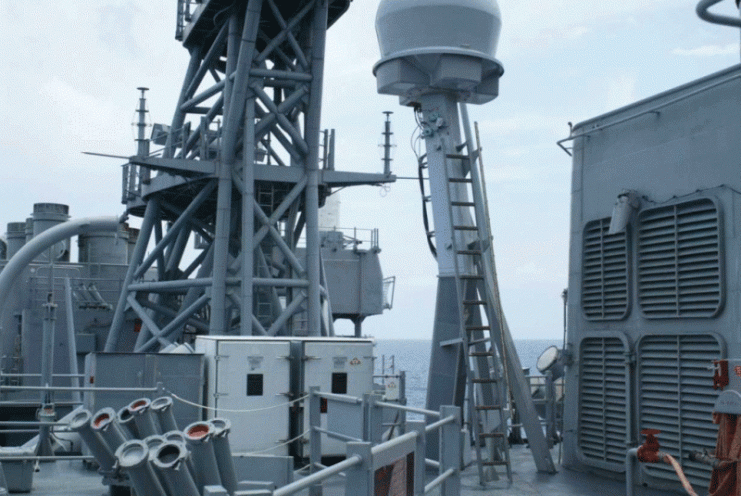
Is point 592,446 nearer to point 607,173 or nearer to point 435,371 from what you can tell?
point 435,371

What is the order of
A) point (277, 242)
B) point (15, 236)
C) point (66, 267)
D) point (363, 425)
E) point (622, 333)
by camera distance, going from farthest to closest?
1. point (15, 236)
2. point (66, 267)
3. point (277, 242)
4. point (622, 333)
5. point (363, 425)

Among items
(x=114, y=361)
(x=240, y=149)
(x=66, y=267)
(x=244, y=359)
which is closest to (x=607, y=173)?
(x=244, y=359)

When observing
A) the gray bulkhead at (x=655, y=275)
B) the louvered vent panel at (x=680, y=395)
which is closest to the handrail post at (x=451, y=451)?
the louvered vent panel at (x=680, y=395)

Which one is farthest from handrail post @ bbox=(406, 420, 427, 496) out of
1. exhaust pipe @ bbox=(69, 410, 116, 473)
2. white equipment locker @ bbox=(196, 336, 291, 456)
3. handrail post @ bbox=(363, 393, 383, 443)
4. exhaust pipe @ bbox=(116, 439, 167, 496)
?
white equipment locker @ bbox=(196, 336, 291, 456)

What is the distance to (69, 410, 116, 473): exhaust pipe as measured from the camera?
32.4 feet

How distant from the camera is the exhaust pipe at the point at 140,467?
294 inches

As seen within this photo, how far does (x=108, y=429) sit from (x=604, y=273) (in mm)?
8135

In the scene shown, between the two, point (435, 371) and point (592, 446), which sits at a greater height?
point (435, 371)

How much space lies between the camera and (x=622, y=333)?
13430 millimetres

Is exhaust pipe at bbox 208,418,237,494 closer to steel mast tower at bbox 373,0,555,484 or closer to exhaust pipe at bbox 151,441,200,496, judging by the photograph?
exhaust pipe at bbox 151,441,200,496

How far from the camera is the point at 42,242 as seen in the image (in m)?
25.7

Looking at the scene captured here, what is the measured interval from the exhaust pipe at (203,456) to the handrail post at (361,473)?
3.27m

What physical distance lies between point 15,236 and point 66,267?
23.2ft

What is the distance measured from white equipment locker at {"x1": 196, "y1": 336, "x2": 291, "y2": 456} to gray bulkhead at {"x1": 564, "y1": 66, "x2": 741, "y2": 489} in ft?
16.3
